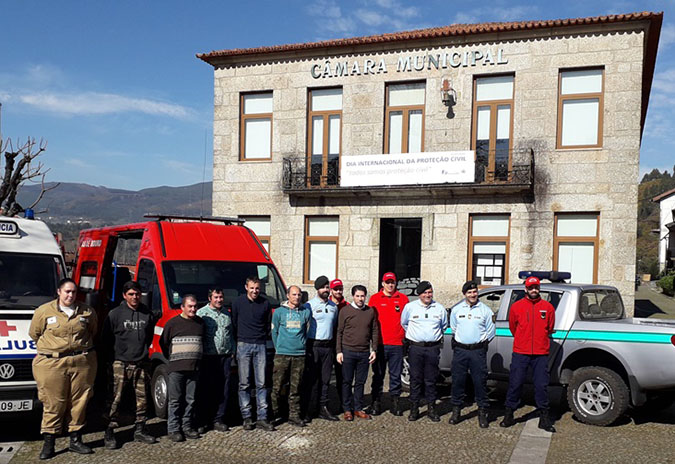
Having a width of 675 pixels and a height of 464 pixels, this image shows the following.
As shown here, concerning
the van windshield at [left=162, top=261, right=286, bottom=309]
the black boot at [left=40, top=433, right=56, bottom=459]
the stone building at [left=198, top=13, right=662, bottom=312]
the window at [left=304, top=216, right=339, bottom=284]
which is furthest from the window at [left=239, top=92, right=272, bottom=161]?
the black boot at [left=40, top=433, right=56, bottom=459]

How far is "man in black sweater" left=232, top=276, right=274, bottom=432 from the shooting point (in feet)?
25.6

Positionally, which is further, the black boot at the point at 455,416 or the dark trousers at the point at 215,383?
the black boot at the point at 455,416

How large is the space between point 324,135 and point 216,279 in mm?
11632

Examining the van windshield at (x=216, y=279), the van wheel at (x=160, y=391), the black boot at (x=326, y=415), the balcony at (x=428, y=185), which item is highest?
the balcony at (x=428, y=185)

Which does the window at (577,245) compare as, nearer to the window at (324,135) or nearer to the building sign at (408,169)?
the building sign at (408,169)

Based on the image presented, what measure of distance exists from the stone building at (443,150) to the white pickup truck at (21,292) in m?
11.4

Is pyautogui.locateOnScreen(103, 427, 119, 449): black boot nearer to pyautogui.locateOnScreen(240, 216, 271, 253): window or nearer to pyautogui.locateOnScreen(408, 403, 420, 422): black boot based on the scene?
pyautogui.locateOnScreen(408, 403, 420, 422): black boot

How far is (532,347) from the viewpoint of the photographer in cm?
798

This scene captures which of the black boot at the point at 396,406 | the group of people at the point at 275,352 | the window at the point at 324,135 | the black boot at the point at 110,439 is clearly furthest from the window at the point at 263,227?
the black boot at the point at 110,439

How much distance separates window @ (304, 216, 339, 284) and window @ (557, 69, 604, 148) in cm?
685

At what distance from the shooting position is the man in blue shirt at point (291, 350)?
311 inches

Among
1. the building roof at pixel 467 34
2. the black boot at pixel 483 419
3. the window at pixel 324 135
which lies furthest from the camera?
the window at pixel 324 135

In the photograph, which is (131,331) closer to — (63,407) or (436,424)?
(63,407)

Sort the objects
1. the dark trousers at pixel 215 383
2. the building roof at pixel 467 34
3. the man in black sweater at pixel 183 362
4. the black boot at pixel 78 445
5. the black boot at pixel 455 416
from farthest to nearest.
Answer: the building roof at pixel 467 34
the black boot at pixel 455 416
the dark trousers at pixel 215 383
the man in black sweater at pixel 183 362
the black boot at pixel 78 445
